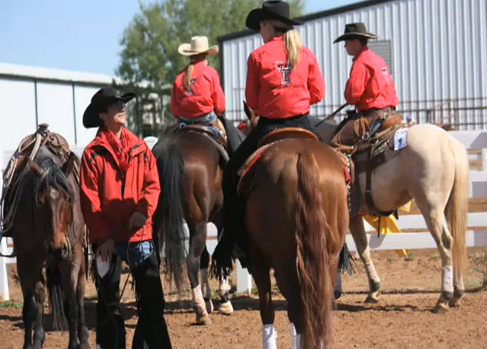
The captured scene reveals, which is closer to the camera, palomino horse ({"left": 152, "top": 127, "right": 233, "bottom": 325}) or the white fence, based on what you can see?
palomino horse ({"left": 152, "top": 127, "right": 233, "bottom": 325})

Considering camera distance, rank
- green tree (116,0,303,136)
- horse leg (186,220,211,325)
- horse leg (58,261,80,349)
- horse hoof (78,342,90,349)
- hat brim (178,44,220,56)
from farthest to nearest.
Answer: green tree (116,0,303,136), hat brim (178,44,220,56), horse leg (186,220,211,325), horse hoof (78,342,90,349), horse leg (58,261,80,349)

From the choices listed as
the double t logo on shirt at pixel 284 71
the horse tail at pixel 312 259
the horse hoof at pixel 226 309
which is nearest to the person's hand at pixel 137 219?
the horse tail at pixel 312 259

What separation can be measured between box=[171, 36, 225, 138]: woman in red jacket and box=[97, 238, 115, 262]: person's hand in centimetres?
363

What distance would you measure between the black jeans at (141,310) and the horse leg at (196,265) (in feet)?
8.40

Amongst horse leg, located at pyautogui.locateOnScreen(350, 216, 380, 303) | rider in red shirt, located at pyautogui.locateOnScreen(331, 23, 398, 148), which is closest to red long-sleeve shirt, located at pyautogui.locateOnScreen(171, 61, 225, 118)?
rider in red shirt, located at pyautogui.locateOnScreen(331, 23, 398, 148)

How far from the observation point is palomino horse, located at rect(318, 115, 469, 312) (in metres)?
9.14

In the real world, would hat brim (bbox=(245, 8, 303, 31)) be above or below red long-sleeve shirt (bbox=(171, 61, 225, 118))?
above

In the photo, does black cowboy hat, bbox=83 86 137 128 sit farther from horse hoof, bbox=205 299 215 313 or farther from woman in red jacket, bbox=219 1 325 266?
horse hoof, bbox=205 299 215 313

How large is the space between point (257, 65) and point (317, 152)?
0.97 metres

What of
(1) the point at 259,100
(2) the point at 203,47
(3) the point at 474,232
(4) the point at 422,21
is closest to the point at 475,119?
(4) the point at 422,21

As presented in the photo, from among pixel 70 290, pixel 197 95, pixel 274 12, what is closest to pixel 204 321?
pixel 70 290

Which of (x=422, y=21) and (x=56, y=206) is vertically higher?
(x=422, y=21)

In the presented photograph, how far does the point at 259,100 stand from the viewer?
6.79m

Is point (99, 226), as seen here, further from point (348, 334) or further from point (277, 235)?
point (348, 334)
